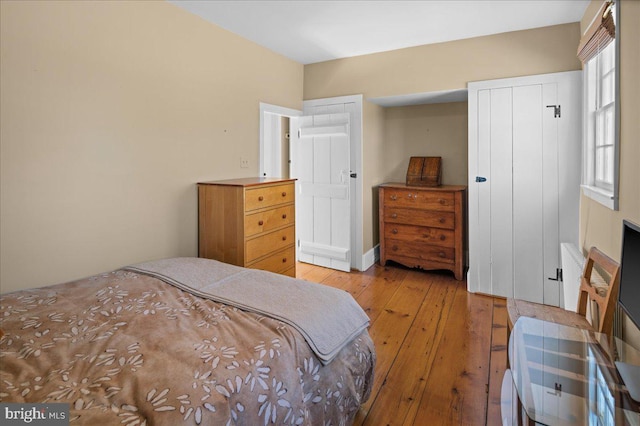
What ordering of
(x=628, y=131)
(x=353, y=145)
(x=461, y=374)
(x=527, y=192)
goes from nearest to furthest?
(x=628, y=131)
(x=461, y=374)
(x=527, y=192)
(x=353, y=145)

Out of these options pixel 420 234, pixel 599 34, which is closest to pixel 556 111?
pixel 599 34

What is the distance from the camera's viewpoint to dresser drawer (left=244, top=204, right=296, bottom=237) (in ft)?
8.85

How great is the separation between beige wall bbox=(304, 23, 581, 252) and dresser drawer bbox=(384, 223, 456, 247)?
0.31 m

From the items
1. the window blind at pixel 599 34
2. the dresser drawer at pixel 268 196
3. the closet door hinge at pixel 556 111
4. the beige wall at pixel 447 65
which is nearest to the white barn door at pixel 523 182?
the closet door hinge at pixel 556 111

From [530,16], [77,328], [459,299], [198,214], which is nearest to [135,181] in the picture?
[198,214]

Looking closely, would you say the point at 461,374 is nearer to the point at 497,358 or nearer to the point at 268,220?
the point at 497,358

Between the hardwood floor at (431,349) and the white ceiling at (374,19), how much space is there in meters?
2.54

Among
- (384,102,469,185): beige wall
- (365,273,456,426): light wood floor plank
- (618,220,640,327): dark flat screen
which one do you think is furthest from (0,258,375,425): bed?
(384,102,469,185): beige wall

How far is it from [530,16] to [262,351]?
134 inches

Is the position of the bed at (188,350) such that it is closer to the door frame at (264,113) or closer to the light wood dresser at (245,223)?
the light wood dresser at (245,223)

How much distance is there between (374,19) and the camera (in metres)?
3.01

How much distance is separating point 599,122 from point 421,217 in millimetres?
1824

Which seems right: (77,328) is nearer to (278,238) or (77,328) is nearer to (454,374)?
(278,238)

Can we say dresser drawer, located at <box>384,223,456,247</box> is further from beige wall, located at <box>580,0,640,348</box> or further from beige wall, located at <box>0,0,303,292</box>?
beige wall, located at <box>0,0,303,292</box>
